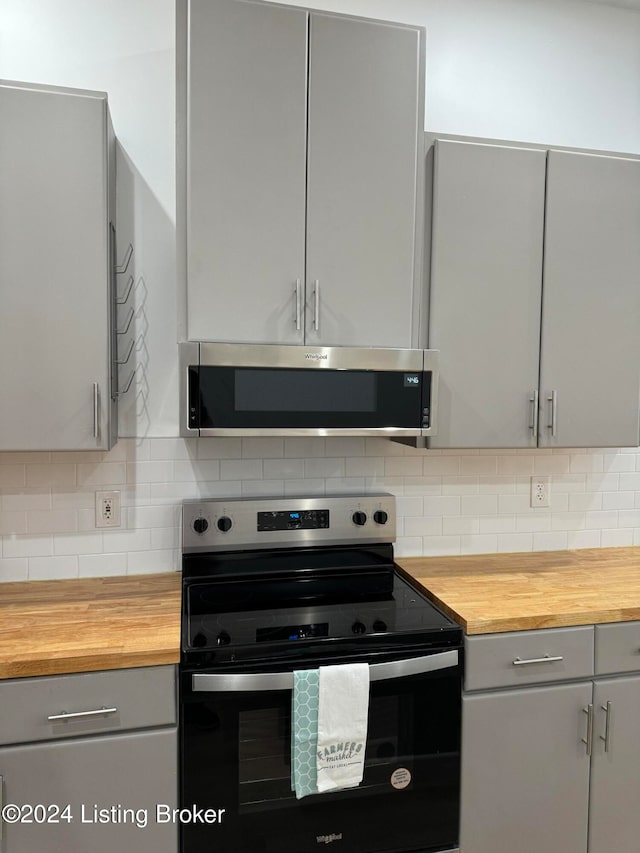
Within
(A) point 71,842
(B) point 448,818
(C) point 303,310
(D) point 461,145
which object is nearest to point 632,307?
(D) point 461,145

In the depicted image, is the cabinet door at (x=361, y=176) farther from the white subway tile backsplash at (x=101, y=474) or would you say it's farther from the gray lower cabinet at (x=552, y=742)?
the gray lower cabinet at (x=552, y=742)

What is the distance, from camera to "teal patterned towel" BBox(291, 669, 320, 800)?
1578 millimetres

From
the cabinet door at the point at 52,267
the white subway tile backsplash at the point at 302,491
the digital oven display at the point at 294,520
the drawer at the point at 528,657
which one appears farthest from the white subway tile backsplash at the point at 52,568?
the drawer at the point at 528,657

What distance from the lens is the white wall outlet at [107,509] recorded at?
6.91 ft

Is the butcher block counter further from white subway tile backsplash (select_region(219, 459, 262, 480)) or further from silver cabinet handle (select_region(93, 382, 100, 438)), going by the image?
silver cabinet handle (select_region(93, 382, 100, 438))

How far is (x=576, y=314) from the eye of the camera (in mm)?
2117

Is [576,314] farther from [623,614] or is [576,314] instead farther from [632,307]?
[623,614]

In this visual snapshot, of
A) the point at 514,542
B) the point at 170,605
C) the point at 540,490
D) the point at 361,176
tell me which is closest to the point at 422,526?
the point at 514,542

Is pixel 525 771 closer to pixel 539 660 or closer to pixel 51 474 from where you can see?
pixel 539 660

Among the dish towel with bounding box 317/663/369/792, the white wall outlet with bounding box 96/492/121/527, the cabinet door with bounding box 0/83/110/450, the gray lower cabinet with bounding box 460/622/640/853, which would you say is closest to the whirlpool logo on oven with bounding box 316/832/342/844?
the dish towel with bounding box 317/663/369/792

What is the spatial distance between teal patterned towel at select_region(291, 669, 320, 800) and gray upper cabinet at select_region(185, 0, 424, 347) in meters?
0.94

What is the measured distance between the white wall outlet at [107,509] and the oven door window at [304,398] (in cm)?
54

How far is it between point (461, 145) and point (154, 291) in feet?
3.64

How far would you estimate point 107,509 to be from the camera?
2.12 m
